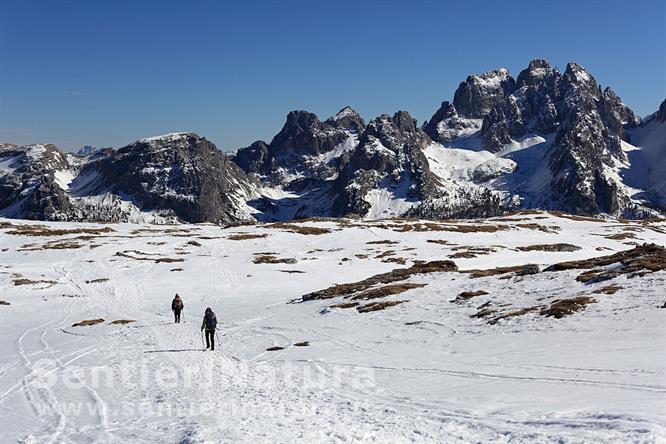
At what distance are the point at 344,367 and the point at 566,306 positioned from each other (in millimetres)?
12452

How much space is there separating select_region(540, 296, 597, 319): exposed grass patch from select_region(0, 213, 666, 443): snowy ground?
0.49m

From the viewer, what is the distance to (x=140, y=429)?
15922 millimetres

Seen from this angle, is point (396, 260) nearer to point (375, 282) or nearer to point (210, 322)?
point (375, 282)

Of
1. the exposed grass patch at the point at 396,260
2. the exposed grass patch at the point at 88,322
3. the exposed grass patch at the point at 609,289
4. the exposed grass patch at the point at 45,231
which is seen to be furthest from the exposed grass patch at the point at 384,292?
A: the exposed grass patch at the point at 45,231

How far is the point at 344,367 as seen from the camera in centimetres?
2266

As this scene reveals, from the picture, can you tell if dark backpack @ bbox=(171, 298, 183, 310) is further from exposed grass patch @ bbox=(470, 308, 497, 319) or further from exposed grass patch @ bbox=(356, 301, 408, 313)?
exposed grass patch @ bbox=(470, 308, 497, 319)

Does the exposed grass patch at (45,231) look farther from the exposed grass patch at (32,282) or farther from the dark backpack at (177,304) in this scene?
the dark backpack at (177,304)

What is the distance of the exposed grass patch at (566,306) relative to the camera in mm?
26172

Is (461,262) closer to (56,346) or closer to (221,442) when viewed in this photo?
(56,346)

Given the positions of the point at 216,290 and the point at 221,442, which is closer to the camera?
the point at 221,442

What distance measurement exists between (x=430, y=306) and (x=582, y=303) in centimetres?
1024

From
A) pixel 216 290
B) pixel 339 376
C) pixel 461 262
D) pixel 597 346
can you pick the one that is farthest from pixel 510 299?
pixel 461 262

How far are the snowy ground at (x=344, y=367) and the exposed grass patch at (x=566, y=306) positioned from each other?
493 millimetres

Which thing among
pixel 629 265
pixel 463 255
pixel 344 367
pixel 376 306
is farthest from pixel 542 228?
pixel 344 367
